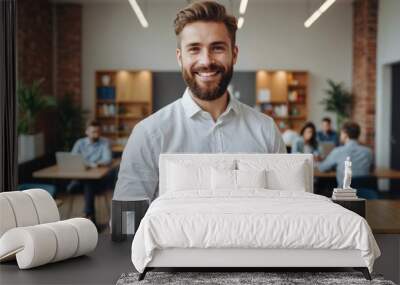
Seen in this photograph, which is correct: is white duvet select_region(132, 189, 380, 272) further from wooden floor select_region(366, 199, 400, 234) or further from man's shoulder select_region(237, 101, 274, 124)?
man's shoulder select_region(237, 101, 274, 124)

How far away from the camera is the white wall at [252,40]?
1642 centimetres

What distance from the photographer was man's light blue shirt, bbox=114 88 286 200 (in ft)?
23.1

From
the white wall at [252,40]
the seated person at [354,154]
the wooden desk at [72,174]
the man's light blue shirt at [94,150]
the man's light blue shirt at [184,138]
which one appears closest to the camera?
the man's light blue shirt at [184,138]

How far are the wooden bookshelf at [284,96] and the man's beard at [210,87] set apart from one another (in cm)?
918

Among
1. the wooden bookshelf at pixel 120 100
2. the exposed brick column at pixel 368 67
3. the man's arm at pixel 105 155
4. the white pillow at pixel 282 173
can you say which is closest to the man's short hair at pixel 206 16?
the white pillow at pixel 282 173

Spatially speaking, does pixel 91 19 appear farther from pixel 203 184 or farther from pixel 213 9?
pixel 203 184

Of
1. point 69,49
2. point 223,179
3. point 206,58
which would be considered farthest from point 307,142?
point 69,49

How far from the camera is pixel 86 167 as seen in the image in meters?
10.2

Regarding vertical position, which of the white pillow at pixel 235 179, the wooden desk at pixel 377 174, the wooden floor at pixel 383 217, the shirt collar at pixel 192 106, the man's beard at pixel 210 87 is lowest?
the wooden floor at pixel 383 217

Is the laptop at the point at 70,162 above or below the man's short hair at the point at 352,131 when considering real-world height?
below

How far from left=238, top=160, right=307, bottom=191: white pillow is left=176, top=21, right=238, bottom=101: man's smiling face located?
0.95 metres

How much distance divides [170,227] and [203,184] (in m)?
1.53

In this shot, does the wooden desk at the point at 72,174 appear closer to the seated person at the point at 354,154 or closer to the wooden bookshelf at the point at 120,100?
the seated person at the point at 354,154

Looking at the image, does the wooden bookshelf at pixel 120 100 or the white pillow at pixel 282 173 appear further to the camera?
the wooden bookshelf at pixel 120 100
